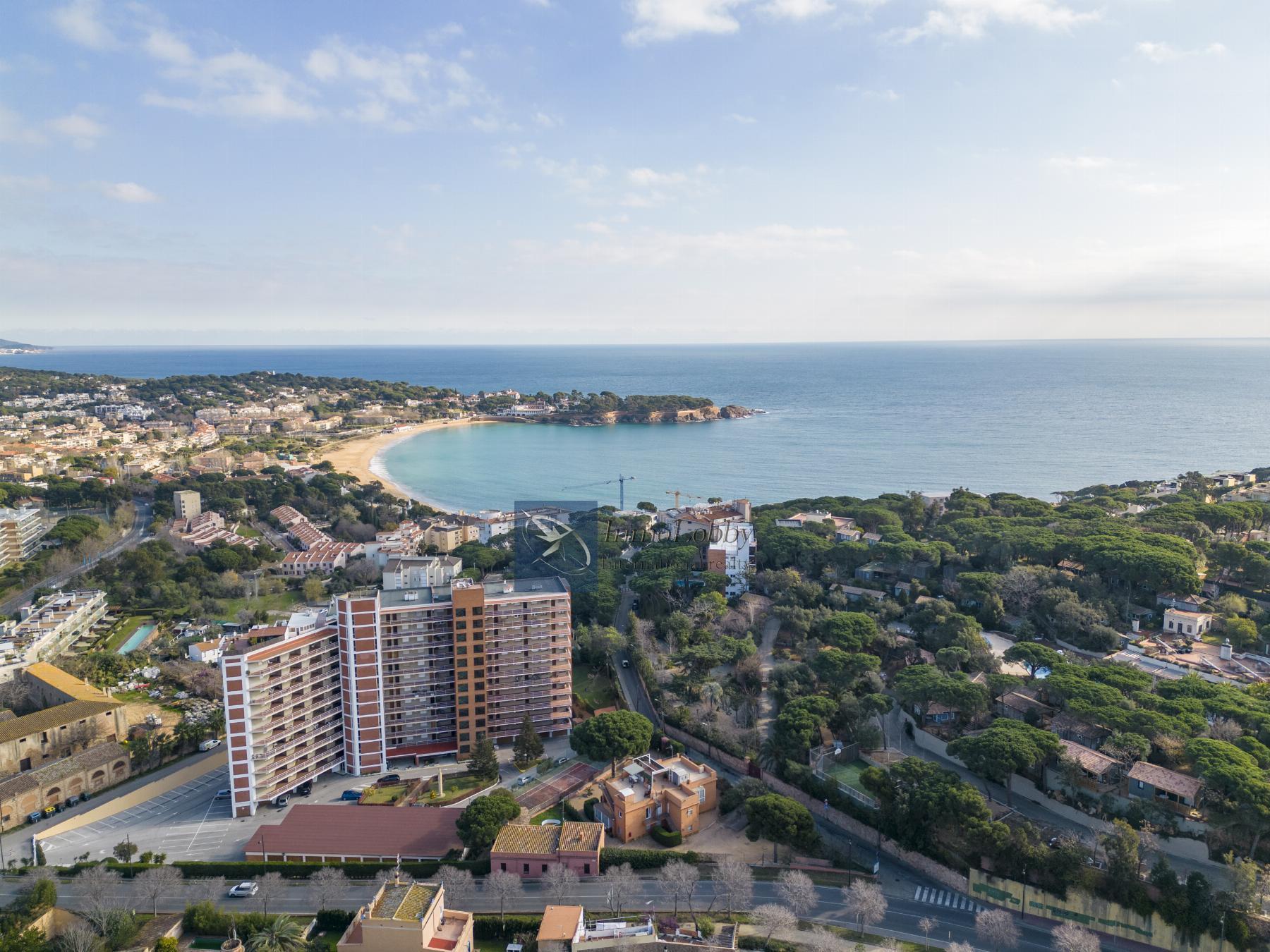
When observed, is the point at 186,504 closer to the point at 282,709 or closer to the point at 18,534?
the point at 18,534

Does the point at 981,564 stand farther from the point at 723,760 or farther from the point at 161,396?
the point at 161,396

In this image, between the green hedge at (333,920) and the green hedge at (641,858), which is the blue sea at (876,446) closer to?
the green hedge at (641,858)

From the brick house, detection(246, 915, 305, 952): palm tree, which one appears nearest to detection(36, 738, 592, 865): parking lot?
the brick house

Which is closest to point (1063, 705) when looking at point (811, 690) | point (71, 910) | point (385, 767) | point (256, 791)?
point (811, 690)

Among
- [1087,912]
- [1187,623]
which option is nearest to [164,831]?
[1087,912]

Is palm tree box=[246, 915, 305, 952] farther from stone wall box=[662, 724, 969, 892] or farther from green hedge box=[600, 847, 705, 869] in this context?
stone wall box=[662, 724, 969, 892]

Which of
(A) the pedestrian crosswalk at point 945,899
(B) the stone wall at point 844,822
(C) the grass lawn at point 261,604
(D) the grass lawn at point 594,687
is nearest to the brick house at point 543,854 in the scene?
(B) the stone wall at point 844,822
